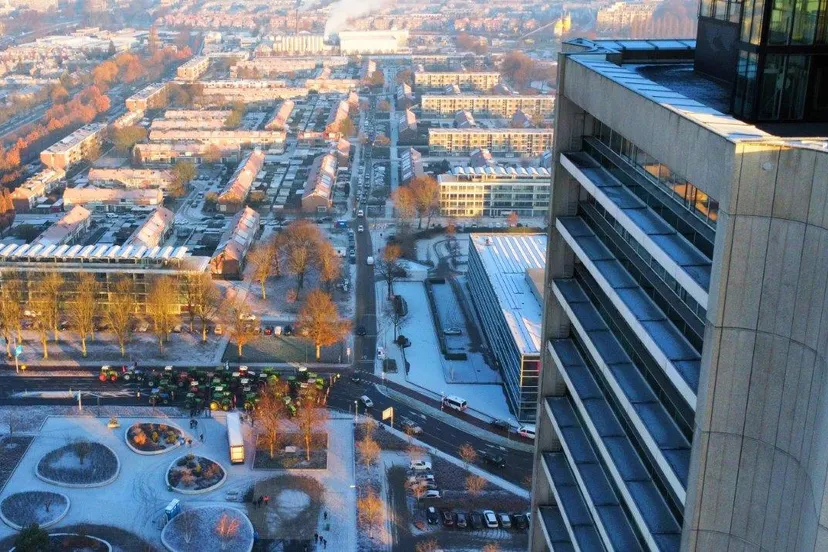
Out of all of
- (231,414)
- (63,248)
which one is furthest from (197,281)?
(231,414)

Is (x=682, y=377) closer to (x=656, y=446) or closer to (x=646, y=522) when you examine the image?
(x=656, y=446)

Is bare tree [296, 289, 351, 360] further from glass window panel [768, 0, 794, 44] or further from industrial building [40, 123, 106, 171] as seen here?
industrial building [40, 123, 106, 171]

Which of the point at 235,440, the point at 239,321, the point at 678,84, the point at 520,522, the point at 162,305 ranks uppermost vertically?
the point at 678,84

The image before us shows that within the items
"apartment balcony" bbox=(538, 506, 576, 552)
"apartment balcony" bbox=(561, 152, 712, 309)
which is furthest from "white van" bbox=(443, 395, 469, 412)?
"apartment balcony" bbox=(561, 152, 712, 309)

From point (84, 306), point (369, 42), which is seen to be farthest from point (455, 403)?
point (369, 42)

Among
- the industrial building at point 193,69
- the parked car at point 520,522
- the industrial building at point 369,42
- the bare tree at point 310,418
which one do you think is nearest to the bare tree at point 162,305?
the bare tree at point 310,418

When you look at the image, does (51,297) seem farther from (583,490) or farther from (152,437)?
(583,490)
